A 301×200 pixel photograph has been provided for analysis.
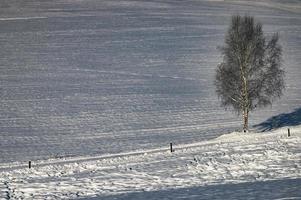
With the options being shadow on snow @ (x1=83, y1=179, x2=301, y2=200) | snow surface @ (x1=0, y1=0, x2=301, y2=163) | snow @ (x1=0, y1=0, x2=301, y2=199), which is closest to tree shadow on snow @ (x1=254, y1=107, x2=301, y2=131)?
snow @ (x1=0, y1=0, x2=301, y2=199)

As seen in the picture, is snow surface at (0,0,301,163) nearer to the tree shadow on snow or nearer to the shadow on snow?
the tree shadow on snow

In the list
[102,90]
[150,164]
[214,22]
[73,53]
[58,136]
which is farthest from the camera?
[214,22]

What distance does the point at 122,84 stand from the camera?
65.4 m

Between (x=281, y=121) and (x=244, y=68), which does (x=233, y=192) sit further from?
(x=281, y=121)

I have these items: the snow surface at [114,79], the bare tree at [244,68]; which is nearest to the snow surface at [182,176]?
the bare tree at [244,68]

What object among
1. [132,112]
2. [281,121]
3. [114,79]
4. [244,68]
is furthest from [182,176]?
[114,79]

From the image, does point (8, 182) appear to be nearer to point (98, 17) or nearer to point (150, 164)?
point (150, 164)

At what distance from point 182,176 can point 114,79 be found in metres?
45.2

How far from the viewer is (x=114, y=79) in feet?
223

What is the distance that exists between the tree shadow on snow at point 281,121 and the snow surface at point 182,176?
1436 centimetres

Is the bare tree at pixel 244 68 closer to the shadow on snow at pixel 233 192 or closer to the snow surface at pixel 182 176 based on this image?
the snow surface at pixel 182 176

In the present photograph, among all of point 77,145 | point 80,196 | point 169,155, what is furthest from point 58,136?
point 80,196

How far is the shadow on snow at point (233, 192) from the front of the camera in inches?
717

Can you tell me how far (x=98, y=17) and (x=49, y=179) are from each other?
→ 337 ft
